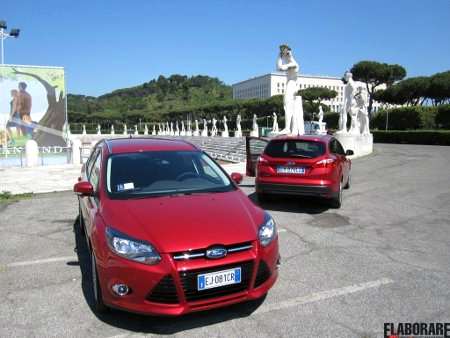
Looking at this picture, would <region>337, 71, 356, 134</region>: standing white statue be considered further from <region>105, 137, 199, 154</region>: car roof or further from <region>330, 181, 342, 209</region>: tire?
<region>105, 137, 199, 154</region>: car roof

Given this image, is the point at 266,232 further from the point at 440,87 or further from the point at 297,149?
the point at 440,87

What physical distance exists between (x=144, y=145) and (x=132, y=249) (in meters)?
1.92

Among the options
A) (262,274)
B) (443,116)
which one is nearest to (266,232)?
(262,274)

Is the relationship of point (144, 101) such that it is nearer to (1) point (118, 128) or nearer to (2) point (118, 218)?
(1) point (118, 128)

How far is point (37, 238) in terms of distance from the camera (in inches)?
228

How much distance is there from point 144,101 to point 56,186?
130m

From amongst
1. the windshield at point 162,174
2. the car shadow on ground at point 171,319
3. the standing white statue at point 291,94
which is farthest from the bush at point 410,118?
the car shadow on ground at point 171,319

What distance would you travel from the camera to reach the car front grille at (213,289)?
281 cm

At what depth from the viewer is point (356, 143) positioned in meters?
19.8

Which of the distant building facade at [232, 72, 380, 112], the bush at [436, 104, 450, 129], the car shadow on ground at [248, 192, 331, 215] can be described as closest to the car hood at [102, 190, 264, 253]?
the car shadow on ground at [248, 192, 331, 215]

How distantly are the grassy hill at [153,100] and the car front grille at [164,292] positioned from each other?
9392 cm

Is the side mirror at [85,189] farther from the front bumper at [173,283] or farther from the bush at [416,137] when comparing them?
the bush at [416,137]

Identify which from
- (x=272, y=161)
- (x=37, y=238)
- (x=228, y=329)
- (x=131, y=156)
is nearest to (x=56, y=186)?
(x=37, y=238)

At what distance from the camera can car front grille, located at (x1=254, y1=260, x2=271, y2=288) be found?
3096 millimetres
